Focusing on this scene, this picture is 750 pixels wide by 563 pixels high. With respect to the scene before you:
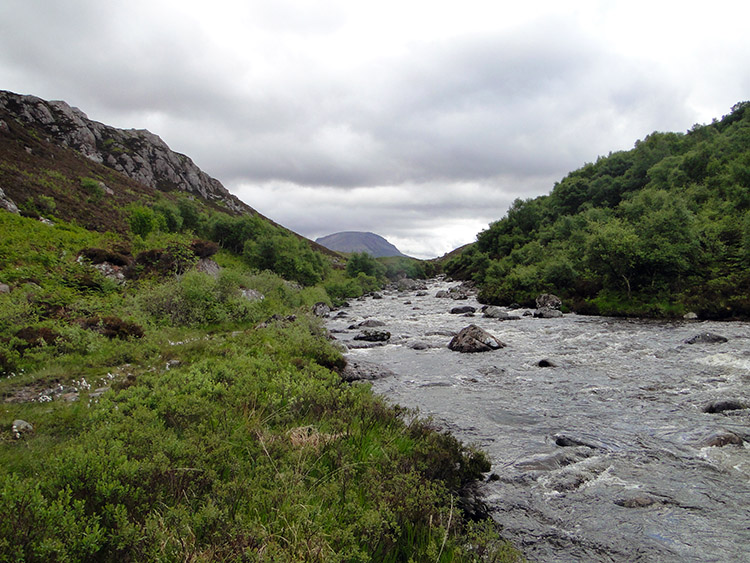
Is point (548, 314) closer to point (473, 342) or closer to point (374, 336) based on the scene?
point (473, 342)

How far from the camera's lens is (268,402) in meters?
9.33

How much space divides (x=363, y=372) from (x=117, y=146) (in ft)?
525

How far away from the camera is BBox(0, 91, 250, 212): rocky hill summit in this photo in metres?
111

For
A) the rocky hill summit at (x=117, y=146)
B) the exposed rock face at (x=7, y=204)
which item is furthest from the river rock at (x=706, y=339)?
the rocky hill summit at (x=117, y=146)

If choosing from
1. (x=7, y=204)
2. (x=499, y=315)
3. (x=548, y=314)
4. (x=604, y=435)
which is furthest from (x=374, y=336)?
(x=7, y=204)

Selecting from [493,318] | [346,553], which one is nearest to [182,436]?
[346,553]

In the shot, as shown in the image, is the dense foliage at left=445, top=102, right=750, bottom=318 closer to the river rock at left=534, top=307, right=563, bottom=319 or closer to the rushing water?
the river rock at left=534, top=307, right=563, bottom=319

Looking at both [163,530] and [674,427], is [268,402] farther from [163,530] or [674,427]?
[674,427]

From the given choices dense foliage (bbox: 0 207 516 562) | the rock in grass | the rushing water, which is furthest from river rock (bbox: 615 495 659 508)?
the rock in grass

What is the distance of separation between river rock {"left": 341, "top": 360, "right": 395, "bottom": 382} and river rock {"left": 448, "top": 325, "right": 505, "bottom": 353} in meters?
6.51

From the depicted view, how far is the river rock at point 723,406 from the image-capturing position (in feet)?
39.7

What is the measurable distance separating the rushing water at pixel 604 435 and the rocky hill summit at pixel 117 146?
13028 centimetres

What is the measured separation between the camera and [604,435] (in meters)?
11.1

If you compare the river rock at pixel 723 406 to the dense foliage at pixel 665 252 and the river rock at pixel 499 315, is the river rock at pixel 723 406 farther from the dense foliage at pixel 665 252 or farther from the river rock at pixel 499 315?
the river rock at pixel 499 315
